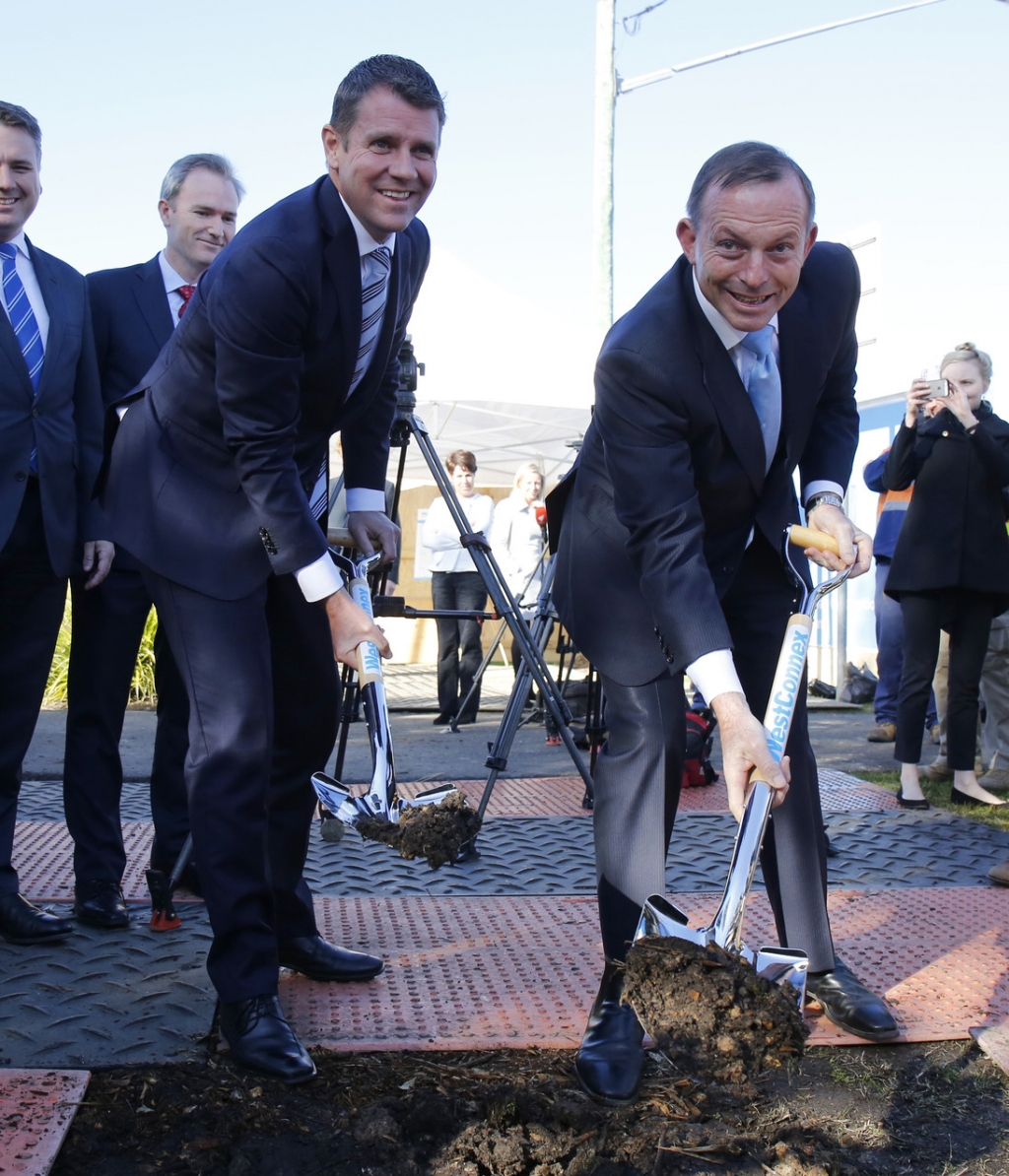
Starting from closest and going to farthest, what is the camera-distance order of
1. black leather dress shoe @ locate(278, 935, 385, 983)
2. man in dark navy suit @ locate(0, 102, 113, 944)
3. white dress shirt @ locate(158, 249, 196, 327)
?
black leather dress shoe @ locate(278, 935, 385, 983)
man in dark navy suit @ locate(0, 102, 113, 944)
white dress shirt @ locate(158, 249, 196, 327)

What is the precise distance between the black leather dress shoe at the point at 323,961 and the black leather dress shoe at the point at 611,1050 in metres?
0.72

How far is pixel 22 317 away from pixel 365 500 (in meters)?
1.16

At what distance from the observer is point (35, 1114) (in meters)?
2.18

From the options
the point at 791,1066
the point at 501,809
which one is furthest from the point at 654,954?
the point at 501,809

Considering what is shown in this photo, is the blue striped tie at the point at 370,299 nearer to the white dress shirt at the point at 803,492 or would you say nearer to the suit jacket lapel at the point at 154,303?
the white dress shirt at the point at 803,492

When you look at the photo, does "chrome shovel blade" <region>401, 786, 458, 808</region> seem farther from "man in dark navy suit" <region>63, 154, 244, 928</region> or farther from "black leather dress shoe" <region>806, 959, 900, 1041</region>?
"man in dark navy suit" <region>63, 154, 244, 928</region>

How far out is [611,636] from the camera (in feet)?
8.43

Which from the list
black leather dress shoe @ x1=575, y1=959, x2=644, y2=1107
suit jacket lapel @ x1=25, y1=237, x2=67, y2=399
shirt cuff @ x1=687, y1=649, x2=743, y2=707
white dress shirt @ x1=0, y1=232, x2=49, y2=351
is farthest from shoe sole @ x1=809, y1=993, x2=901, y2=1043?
white dress shirt @ x1=0, y1=232, x2=49, y2=351

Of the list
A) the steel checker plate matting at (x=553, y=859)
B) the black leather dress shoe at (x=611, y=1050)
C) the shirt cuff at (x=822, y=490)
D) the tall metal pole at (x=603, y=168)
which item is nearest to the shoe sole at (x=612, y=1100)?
the black leather dress shoe at (x=611, y=1050)

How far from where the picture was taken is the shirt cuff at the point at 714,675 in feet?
7.16

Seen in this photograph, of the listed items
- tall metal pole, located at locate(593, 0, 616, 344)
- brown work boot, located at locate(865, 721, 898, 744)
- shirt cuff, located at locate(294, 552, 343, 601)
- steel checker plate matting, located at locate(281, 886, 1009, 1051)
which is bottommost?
brown work boot, located at locate(865, 721, 898, 744)

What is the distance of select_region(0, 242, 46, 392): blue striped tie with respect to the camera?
3.36 meters

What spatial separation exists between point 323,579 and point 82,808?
1.46 meters

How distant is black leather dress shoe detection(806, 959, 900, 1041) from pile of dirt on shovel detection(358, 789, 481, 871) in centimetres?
97
